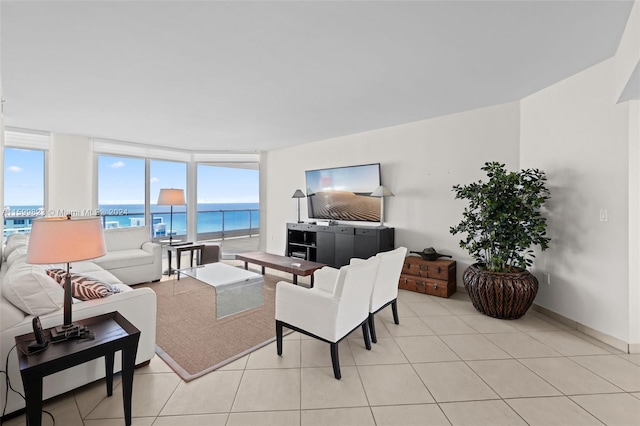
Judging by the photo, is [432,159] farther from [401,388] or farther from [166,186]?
[166,186]

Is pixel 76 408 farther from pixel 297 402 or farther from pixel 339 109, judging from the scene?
pixel 339 109

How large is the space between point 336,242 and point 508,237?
8.59 feet

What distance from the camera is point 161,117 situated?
13.6 feet

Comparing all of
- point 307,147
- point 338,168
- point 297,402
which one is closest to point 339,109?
point 338,168

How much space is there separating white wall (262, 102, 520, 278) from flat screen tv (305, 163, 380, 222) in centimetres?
18

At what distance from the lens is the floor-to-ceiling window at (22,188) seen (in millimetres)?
4836

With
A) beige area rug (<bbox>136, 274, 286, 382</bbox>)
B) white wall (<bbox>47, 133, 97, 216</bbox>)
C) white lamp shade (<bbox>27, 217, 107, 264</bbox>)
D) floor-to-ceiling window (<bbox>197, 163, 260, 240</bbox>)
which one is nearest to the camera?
white lamp shade (<bbox>27, 217, 107, 264</bbox>)

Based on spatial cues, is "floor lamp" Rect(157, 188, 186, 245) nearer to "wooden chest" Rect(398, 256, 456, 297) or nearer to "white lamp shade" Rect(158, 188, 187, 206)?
"white lamp shade" Rect(158, 188, 187, 206)

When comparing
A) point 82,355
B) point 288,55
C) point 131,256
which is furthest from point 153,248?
point 288,55

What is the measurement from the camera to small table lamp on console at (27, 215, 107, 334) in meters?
1.52

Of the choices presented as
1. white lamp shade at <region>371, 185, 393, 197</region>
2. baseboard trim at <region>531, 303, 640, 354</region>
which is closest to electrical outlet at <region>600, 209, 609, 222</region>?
baseboard trim at <region>531, 303, 640, 354</region>

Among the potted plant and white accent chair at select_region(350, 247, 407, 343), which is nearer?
white accent chair at select_region(350, 247, 407, 343)

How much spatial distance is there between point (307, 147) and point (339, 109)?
2212 mm

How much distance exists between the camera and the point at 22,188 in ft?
16.2
